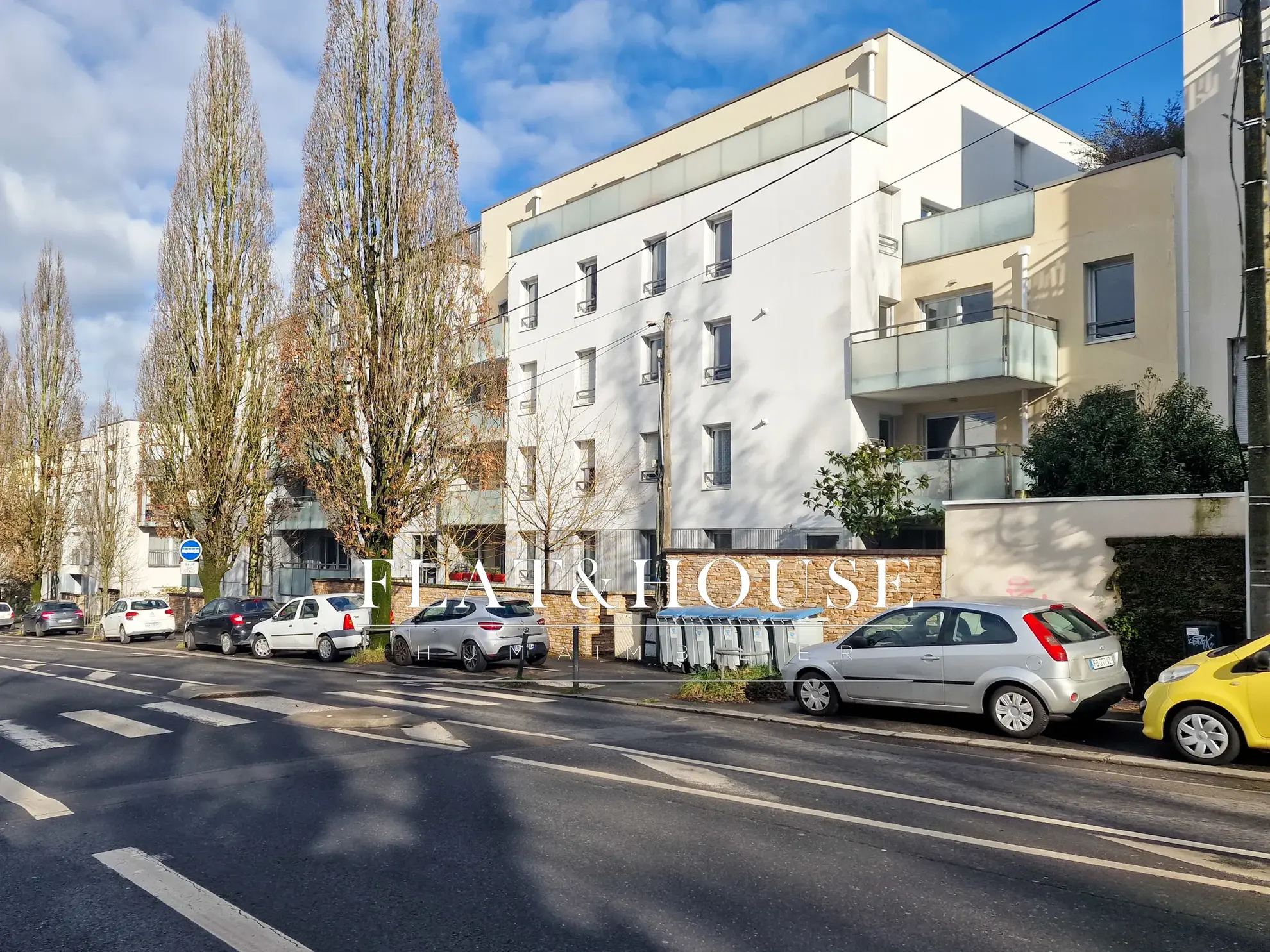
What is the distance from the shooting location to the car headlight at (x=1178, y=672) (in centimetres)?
1014

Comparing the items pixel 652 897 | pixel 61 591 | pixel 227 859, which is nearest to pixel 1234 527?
pixel 652 897

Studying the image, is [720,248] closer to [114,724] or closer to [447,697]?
[447,697]

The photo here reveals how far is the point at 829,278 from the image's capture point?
25594mm

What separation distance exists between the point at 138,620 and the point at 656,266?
20.4 meters

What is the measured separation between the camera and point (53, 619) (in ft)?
137

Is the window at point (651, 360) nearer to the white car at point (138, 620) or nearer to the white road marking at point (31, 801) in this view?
the white car at point (138, 620)

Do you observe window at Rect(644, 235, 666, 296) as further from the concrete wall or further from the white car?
the white car

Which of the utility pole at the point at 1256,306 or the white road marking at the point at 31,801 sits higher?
the utility pole at the point at 1256,306

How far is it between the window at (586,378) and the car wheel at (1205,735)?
23.7 meters

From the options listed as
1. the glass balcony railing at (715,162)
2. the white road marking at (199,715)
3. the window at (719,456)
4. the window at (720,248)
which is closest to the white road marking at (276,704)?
the white road marking at (199,715)

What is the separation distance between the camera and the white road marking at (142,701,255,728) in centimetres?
1300

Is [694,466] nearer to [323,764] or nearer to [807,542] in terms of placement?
[807,542]

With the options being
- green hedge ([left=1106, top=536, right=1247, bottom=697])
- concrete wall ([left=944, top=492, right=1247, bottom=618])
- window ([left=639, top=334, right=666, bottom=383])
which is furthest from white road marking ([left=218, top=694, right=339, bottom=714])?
window ([left=639, top=334, right=666, bottom=383])

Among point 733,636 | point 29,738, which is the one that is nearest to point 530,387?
point 733,636
